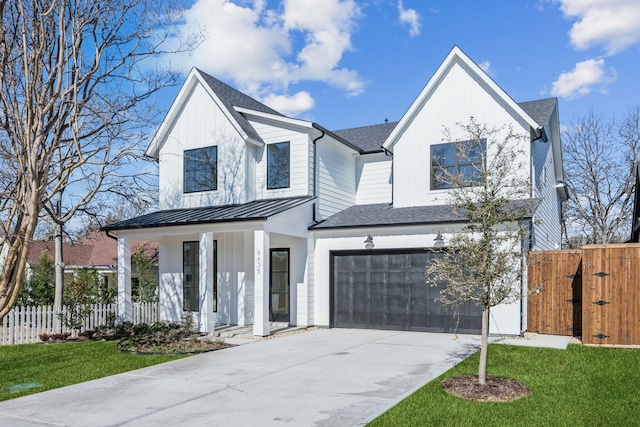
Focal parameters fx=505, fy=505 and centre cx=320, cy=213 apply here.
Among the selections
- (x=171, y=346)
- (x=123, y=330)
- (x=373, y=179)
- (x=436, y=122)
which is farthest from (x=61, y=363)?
(x=436, y=122)

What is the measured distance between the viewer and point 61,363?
9812mm

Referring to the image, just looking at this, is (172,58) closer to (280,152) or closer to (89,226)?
(280,152)

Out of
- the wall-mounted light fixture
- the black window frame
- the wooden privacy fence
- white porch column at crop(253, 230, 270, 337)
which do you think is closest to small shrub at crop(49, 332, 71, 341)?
the black window frame

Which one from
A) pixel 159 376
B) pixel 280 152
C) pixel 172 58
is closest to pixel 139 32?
pixel 172 58

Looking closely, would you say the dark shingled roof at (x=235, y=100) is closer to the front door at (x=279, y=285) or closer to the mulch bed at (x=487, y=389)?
the front door at (x=279, y=285)

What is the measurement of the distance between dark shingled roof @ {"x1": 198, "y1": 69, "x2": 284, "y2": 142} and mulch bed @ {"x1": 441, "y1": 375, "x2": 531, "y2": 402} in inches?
393

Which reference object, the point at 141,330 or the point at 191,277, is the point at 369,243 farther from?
the point at 141,330

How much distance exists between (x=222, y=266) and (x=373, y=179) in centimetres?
575

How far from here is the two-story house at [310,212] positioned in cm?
1342

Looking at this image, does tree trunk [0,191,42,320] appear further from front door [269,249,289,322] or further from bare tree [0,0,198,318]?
front door [269,249,289,322]

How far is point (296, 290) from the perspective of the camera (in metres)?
15.0

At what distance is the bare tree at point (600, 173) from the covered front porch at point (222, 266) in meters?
22.5

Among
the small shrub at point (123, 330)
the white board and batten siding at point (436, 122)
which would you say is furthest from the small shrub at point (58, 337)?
the white board and batten siding at point (436, 122)

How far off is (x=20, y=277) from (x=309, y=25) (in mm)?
12648
